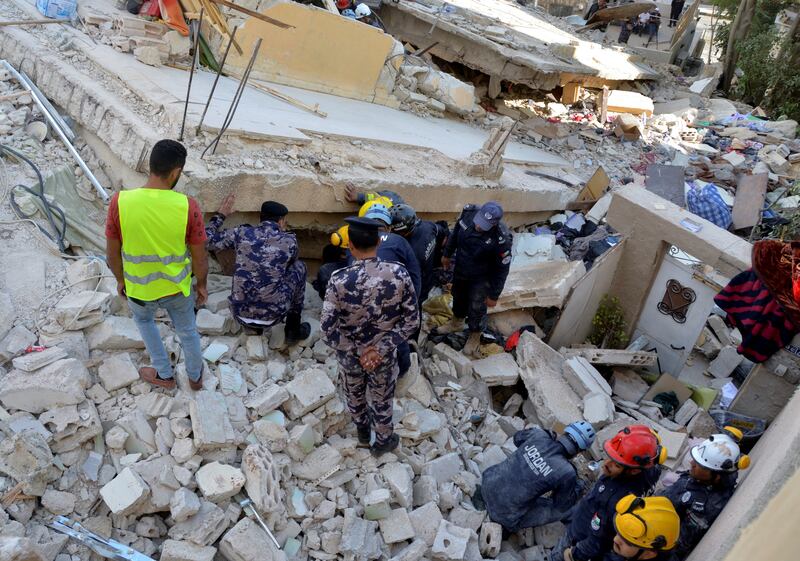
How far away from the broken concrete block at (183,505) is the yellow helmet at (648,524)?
2278 mm

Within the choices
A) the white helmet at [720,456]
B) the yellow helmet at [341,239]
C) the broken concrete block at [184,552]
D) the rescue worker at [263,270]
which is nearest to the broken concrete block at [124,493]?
the broken concrete block at [184,552]

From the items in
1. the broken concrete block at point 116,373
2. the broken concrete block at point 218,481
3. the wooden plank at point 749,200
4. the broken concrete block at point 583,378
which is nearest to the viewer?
the broken concrete block at point 218,481

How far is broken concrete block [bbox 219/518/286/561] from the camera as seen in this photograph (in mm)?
3223

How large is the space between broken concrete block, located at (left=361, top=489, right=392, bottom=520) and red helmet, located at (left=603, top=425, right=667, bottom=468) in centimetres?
140

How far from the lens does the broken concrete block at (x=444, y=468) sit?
419cm

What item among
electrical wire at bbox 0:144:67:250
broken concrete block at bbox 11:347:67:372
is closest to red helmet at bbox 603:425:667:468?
broken concrete block at bbox 11:347:67:372

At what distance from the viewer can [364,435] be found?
4.11 m

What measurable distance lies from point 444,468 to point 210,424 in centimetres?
167

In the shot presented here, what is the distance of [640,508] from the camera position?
3.18 metres

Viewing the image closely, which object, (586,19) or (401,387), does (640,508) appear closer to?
(401,387)

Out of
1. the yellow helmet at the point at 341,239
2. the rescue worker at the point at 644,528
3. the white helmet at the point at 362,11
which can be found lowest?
the rescue worker at the point at 644,528

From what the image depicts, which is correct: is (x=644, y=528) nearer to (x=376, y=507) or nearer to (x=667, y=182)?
(x=376, y=507)

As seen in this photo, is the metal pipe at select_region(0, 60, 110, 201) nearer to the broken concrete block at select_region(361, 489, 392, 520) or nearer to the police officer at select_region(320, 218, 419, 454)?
the police officer at select_region(320, 218, 419, 454)

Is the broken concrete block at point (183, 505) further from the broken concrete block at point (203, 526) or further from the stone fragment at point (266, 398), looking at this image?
the stone fragment at point (266, 398)
